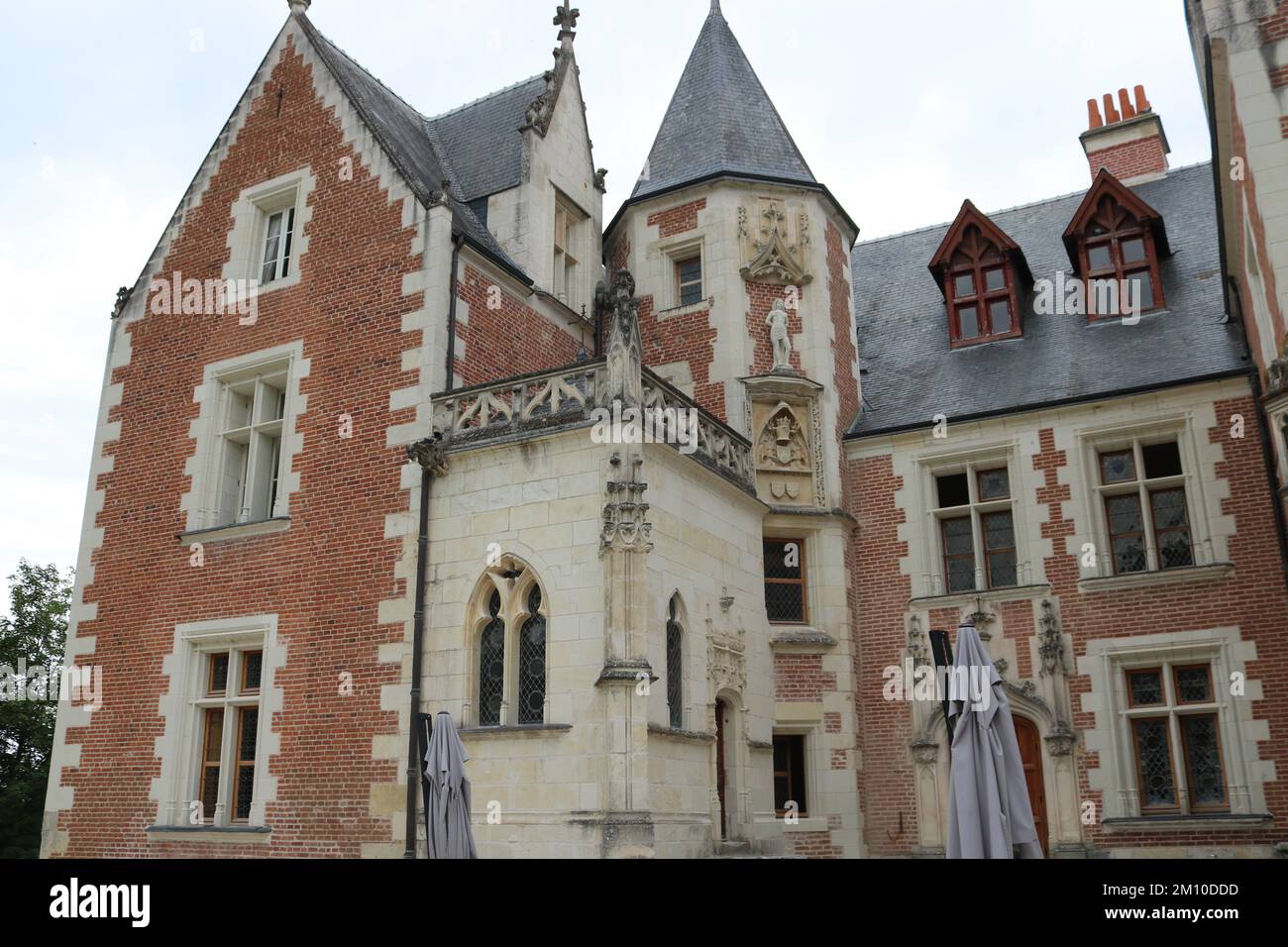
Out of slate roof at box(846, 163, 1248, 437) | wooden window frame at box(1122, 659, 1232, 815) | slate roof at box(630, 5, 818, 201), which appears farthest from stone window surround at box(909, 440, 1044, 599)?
slate roof at box(630, 5, 818, 201)

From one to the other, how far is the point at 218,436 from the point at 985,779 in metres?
11.0

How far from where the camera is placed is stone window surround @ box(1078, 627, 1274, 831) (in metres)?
12.6

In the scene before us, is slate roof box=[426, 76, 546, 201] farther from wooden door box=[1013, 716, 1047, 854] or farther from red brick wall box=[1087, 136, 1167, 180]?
wooden door box=[1013, 716, 1047, 854]

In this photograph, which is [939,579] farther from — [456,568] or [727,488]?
[456,568]

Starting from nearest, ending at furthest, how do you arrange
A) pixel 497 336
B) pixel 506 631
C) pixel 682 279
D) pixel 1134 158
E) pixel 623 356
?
pixel 506 631
pixel 623 356
pixel 497 336
pixel 682 279
pixel 1134 158

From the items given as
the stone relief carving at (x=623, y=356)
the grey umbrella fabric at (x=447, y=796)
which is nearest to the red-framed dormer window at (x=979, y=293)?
the stone relief carving at (x=623, y=356)

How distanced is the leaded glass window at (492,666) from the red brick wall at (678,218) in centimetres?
708

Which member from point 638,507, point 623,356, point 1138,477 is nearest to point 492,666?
point 638,507

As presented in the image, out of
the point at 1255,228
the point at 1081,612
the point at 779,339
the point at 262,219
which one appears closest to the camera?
the point at 1255,228

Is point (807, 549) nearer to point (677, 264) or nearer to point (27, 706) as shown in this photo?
point (677, 264)

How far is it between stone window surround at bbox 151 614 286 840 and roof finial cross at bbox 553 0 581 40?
1022cm

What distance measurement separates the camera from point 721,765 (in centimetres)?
1275

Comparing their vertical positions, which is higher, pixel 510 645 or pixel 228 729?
pixel 510 645

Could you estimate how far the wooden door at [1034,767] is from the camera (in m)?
13.5
